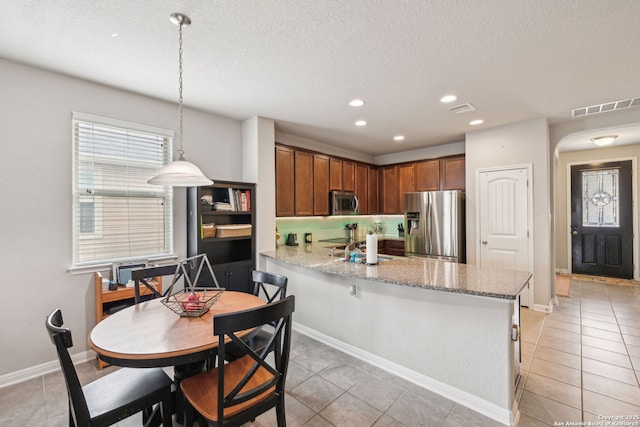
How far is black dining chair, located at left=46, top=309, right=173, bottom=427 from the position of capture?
4.29ft

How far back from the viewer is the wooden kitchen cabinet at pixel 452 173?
16.8ft

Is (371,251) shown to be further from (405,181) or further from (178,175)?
(405,181)

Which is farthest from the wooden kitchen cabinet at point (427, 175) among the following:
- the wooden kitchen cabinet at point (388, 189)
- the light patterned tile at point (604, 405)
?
the light patterned tile at point (604, 405)

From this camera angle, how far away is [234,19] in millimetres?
1946

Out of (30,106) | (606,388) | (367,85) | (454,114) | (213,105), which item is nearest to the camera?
(606,388)

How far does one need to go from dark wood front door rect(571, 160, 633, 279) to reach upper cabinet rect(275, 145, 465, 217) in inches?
134

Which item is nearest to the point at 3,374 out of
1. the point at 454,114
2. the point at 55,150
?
the point at 55,150

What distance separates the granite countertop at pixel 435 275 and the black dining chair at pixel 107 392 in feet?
5.14

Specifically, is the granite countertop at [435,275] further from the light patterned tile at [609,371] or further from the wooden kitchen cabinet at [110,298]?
the wooden kitchen cabinet at [110,298]

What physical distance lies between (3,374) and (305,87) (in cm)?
374

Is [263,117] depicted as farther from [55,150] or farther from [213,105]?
[55,150]

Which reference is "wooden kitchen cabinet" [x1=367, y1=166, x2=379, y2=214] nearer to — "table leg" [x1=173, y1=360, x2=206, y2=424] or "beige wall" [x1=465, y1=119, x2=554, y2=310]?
"beige wall" [x1=465, y1=119, x2=554, y2=310]

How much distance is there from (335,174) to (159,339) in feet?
13.8

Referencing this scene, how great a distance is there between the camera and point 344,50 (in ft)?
7.57
